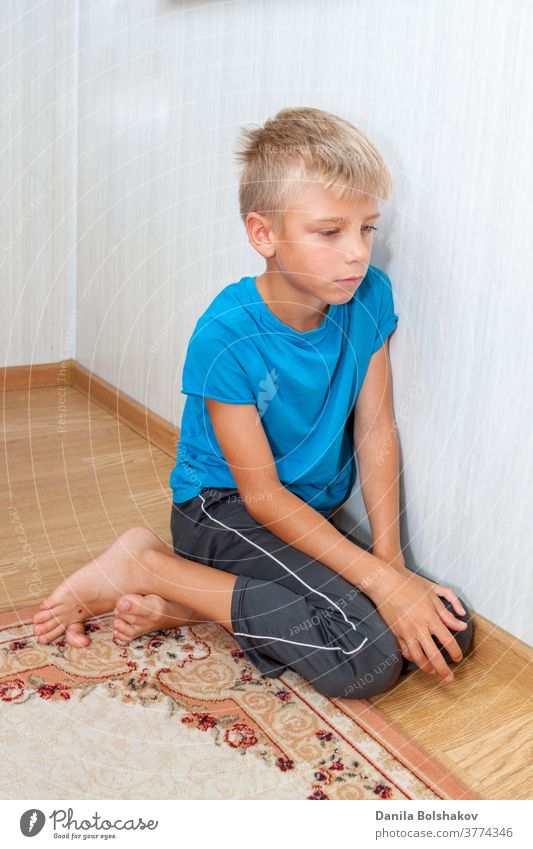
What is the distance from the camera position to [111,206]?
1.55 meters

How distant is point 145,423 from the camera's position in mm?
1521

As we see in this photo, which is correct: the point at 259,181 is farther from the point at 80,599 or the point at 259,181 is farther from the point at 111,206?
the point at 111,206

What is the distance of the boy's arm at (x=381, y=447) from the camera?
3.33 ft

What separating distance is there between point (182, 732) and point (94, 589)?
8.5 inches

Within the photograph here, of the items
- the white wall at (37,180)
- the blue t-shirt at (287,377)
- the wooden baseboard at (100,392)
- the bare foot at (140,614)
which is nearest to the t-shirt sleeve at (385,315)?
the blue t-shirt at (287,377)

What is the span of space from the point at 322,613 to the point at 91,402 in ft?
2.87

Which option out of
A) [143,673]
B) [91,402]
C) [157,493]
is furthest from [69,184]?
[143,673]

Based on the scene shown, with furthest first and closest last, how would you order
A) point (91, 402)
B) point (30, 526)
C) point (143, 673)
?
point (91, 402)
point (30, 526)
point (143, 673)

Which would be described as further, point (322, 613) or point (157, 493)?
point (157, 493)

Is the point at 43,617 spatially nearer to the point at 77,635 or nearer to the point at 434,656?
the point at 77,635

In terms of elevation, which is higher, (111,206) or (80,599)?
(111,206)

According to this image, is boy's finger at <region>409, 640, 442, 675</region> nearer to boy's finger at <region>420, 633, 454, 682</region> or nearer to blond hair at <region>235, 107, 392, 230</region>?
boy's finger at <region>420, 633, 454, 682</region>

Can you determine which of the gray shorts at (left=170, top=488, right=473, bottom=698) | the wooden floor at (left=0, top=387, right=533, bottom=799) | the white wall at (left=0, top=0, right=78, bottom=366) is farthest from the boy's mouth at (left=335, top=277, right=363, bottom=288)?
the white wall at (left=0, top=0, right=78, bottom=366)
